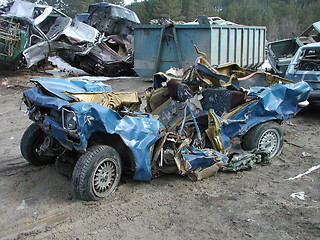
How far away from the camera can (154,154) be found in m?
4.30

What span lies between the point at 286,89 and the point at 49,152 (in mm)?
3715

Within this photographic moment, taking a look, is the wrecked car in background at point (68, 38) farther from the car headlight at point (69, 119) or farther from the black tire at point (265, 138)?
the black tire at point (265, 138)

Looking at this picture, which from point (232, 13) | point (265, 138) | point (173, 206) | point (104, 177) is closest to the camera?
point (173, 206)

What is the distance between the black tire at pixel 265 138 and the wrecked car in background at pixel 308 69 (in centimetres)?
269

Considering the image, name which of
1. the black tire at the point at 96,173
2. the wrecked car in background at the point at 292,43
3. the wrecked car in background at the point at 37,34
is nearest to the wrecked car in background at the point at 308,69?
the wrecked car in background at the point at 292,43

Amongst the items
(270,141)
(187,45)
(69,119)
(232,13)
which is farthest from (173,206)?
(232,13)

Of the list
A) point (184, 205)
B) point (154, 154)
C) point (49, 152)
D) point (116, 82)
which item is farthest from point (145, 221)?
point (116, 82)

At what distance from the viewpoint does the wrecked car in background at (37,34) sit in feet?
36.7

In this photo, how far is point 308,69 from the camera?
7863 mm

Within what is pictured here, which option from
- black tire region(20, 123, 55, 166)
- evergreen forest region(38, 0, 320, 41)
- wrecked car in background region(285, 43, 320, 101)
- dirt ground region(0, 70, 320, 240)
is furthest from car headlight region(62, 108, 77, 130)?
evergreen forest region(38, 0, 320, 41)

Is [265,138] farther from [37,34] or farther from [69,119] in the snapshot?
[37,34]

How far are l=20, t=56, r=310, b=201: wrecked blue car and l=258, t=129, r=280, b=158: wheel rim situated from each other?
2 centimetres

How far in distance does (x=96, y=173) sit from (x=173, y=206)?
94 centimetres

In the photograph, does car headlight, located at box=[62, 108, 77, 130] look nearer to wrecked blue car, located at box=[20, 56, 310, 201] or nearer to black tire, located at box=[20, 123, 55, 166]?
wrecked blue car, located at box=[20, 56, 310, 201]
